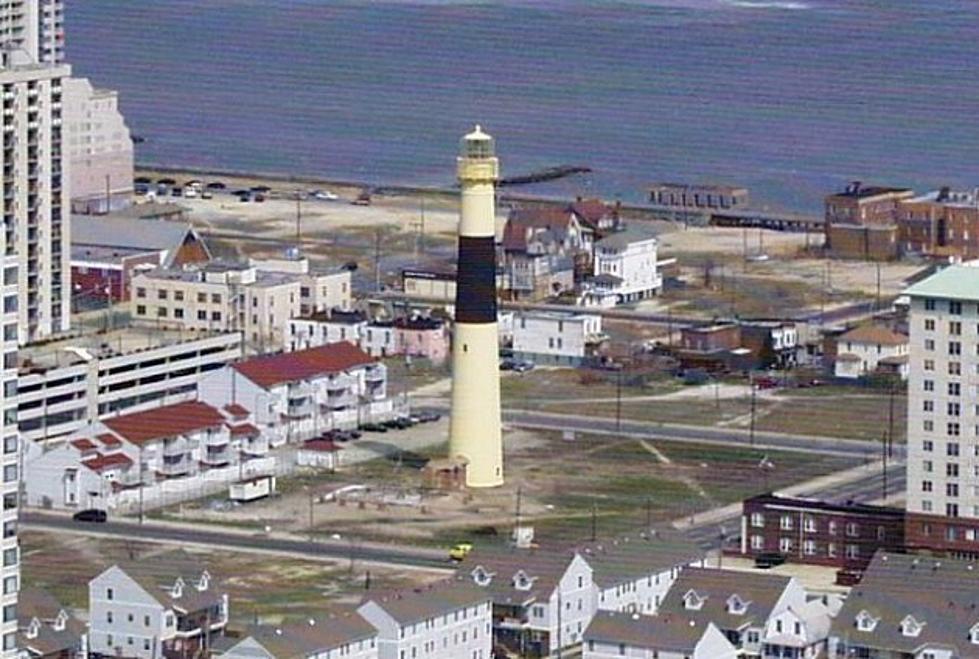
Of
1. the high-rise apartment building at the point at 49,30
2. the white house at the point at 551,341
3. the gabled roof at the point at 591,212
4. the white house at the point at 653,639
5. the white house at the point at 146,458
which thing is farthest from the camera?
the high-rise apartment building at the point at 49,30

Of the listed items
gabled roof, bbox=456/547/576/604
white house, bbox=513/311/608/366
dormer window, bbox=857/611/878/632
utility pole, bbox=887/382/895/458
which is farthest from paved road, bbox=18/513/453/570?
white house, bbox=513/311/608/366

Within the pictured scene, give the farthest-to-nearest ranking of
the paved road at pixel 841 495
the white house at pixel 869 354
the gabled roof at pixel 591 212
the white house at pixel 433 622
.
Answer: the gabled roof at pixel 591 212 → the white house at pixel 869 354 → the paved road at pixel 841 495 → the white house at pixel 433 622

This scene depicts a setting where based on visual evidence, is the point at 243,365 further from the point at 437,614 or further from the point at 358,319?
the point at 437,614

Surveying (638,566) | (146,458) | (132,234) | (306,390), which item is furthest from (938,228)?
(638,566)

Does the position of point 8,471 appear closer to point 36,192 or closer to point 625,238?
point 36,192

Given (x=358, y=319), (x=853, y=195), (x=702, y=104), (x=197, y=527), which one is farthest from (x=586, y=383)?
(x=702, y=104)

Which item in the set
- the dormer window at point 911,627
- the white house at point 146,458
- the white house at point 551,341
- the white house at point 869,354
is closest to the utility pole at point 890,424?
the white house at point 869,354

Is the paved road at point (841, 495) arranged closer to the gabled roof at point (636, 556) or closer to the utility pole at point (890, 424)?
the utility pole at point (890, 424)
